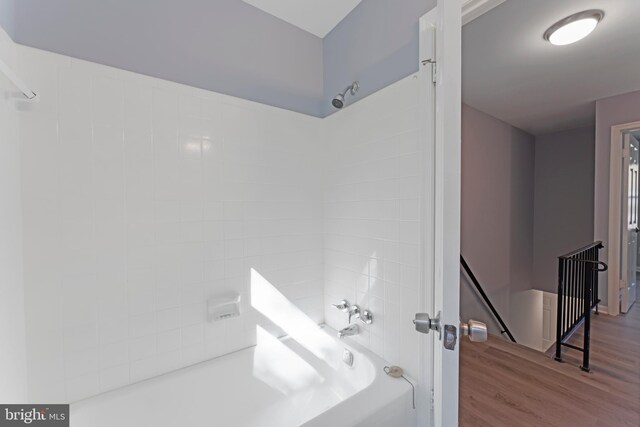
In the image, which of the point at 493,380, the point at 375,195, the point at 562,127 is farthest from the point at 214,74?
→ the point at 562,127

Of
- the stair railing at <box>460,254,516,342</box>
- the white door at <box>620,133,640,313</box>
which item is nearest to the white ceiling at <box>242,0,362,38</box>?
the stair railing at <box>460,254,516,342</box>

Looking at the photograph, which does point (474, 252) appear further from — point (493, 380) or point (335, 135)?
point (335, 135)

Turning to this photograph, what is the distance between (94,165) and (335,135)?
1375 mm

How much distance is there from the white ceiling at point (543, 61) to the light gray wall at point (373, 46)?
2.72ft

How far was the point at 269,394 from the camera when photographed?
155 centimetres

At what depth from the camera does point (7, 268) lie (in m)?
0.94

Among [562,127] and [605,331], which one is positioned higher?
[562,127]

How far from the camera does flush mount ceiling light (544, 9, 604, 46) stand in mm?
1727

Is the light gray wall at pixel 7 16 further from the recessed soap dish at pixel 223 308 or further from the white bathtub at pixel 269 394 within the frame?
the white bathtub at pixel 269 394

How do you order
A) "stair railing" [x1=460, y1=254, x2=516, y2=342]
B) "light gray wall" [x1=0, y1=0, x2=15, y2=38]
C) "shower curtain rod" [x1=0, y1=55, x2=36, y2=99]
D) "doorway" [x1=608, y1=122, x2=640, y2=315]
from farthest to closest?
"doorway" [x1=608, y1=122, x2=640, y2=315] < "stair railing" [x1=460, y1=254, x2=516, y2=342] < "light gray wall" [x1=0, y1=0, x2=15, y2=38] < "shower curtain rod" [x1=0, y1=55, x2=36, y2=99]

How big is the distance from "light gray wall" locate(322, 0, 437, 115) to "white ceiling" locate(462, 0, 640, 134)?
0.83 meters

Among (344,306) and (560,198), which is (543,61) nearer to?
(344,306)

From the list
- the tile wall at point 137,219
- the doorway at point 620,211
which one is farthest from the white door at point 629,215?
the tile wall at point 137,219

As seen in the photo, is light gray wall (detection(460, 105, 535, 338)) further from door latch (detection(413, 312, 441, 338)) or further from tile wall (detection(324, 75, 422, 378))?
door latch (detection(413, 312, 441, 338))
